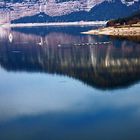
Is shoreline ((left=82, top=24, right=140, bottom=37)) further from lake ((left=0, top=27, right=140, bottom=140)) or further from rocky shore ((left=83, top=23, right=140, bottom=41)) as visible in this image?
lake ((left=0, top=27, right=140, bottom=140))

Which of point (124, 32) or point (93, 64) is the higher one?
point (93, 64)

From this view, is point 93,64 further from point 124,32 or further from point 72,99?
point 124,32

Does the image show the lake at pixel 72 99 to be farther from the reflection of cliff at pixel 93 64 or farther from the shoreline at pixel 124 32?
the shoreline at pixel 124 32

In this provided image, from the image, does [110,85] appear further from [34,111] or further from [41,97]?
[34,111]

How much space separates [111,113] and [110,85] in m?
12.5

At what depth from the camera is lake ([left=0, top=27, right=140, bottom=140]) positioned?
2880cm

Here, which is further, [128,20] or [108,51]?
[128,20]

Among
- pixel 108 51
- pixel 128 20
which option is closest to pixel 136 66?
pixel 108 51

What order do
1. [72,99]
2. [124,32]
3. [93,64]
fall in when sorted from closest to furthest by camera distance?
[72,99] < [93,64] < [124,32]

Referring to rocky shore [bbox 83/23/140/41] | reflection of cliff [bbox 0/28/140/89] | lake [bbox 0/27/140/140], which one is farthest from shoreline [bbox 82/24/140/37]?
lake [bbox 0/27/140/140]

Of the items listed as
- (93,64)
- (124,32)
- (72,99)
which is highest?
(72,99)

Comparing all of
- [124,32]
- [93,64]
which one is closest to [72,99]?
[93,64]

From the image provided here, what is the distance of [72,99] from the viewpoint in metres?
38.5

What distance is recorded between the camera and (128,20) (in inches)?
5266
